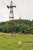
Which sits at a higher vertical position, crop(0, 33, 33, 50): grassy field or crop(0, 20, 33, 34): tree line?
crop(0, 20, 33, 34): tree line

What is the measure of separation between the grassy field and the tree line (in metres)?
0.04

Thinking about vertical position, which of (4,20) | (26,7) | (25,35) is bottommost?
(25,35)

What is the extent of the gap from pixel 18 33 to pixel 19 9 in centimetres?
25

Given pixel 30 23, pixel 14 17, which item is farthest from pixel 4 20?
pixel 30 23

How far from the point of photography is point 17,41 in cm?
78

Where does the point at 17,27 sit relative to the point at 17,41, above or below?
above

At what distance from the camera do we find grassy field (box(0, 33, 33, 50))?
0.78m

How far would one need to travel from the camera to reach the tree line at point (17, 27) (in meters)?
0.79

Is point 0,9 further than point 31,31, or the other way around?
point 0,9

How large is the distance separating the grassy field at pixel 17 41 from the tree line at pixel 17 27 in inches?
1.4

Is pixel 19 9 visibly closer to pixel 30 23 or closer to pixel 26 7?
pixel 26 7

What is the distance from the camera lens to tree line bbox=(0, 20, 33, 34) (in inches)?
31.1

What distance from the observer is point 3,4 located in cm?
93

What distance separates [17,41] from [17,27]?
11 centimetres
